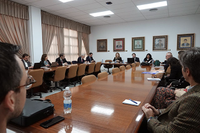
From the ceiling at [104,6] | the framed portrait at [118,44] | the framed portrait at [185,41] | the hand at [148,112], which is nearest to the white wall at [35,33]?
the ceiling at [104,6]

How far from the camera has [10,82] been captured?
495 millimetres

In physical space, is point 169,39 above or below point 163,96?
above

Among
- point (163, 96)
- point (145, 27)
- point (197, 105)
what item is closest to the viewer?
point (197, 105)

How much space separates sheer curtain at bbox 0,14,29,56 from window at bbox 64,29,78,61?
2546 millimetres

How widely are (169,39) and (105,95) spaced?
7.59 m

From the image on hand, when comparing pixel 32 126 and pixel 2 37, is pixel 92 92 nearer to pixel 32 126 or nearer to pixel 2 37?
pixel 32 126

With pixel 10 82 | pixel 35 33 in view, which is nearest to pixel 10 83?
pixel 10 82

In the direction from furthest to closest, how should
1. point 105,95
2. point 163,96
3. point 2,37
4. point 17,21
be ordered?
point 17,21 < point 2,37 < point 163,96 < point 105,95

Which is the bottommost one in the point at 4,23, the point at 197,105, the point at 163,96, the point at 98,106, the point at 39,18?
the point at 163,96

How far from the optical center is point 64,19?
300 inches

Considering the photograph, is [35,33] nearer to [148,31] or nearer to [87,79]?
[87,79]

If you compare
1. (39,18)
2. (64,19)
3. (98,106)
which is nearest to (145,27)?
(64,19)

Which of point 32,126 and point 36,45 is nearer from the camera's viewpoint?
point 32,126

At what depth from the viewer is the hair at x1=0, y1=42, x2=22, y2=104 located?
0.47 m
